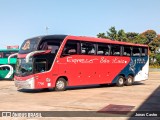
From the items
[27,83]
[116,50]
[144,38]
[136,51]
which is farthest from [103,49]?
[144,38]

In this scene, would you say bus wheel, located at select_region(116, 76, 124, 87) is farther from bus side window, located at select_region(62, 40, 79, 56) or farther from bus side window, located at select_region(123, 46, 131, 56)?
bus side window, located at select_region(62, 40, 79, 56)

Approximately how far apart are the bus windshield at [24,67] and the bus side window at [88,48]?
149 inches

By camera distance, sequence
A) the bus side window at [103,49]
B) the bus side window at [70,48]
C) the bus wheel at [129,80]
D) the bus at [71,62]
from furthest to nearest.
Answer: the bus wheel at [129,80] < the bus side window at [103,49] < the bus side window at [70,48] < the bus at [71,62]

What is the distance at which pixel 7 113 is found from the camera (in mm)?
10109

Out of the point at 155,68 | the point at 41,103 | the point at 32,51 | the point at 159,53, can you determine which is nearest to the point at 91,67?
the point at 32,51

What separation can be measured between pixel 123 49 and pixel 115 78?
2237 mm

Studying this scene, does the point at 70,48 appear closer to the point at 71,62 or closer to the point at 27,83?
the point at 71,62

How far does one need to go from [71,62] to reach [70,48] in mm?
915

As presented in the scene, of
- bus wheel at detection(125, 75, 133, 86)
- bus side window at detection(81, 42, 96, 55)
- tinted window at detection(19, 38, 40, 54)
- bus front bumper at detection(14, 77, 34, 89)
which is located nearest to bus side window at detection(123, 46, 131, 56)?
bus wheel at detection(125, 75, 133, 86)

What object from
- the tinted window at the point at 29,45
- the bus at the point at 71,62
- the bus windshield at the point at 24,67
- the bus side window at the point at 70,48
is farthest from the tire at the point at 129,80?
the bus windshield at the point at 24,67

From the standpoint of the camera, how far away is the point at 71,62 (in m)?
18.0

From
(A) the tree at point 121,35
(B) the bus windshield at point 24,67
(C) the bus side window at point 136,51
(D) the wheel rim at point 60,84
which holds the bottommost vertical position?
(D) the wheel rim at point 60,84

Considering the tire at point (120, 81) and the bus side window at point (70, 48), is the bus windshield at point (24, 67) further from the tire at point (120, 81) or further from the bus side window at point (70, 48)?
the tire at point (120, 81)

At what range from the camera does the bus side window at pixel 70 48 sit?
17359 mm
